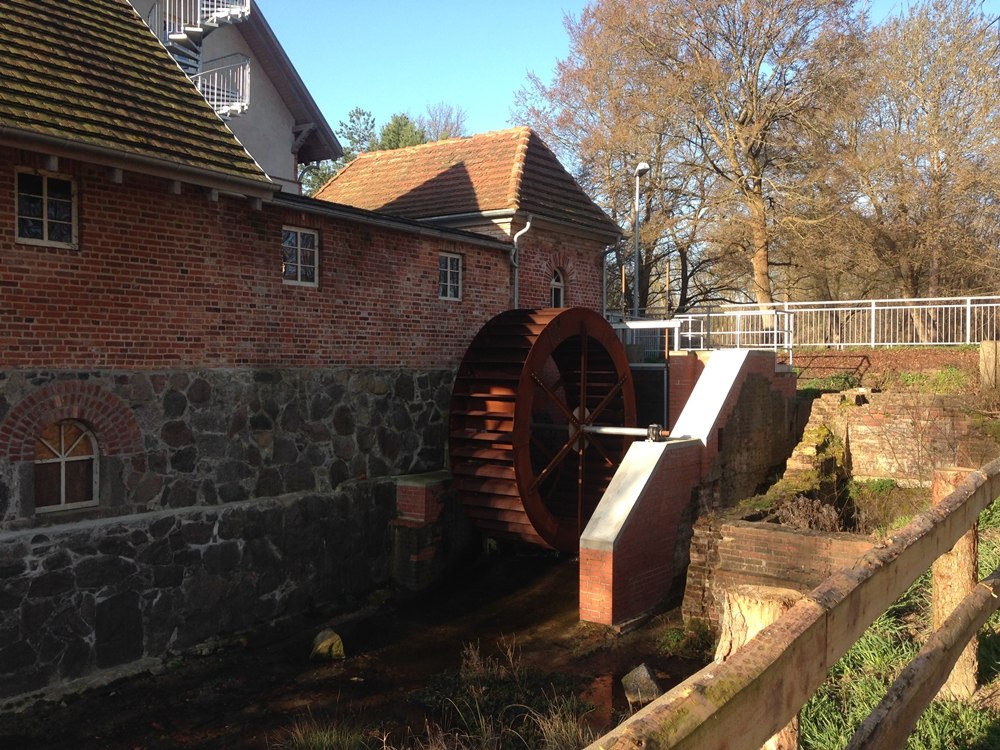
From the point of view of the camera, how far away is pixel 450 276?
11.7 meters

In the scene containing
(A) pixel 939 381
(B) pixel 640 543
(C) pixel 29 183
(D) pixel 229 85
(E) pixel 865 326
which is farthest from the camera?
(E) pixel 865 326

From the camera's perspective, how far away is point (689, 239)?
22891mm

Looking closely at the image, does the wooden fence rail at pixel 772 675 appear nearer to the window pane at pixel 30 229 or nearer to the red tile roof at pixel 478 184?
the window pane at pixel 30 229

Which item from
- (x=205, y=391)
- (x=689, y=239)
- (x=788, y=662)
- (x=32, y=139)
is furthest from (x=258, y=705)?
(x=689, y=239)

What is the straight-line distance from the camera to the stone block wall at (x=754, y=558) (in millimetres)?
7492

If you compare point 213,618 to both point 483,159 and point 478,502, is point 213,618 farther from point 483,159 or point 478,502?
point 483,159

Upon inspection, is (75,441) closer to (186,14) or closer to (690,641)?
(690,641)

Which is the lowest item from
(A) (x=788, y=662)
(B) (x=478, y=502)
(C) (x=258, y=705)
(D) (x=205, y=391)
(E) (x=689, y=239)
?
(C) (x=258, y=705)

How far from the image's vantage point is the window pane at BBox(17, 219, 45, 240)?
7.05m

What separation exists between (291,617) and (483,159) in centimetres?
872

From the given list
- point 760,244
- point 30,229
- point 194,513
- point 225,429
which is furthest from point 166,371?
point 760,244

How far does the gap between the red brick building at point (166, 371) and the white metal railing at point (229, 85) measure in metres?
5.08

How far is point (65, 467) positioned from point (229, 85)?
9525 mm

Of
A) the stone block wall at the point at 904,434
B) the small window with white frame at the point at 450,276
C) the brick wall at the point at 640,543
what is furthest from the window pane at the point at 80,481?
the stone block wall at the point at 904,434
